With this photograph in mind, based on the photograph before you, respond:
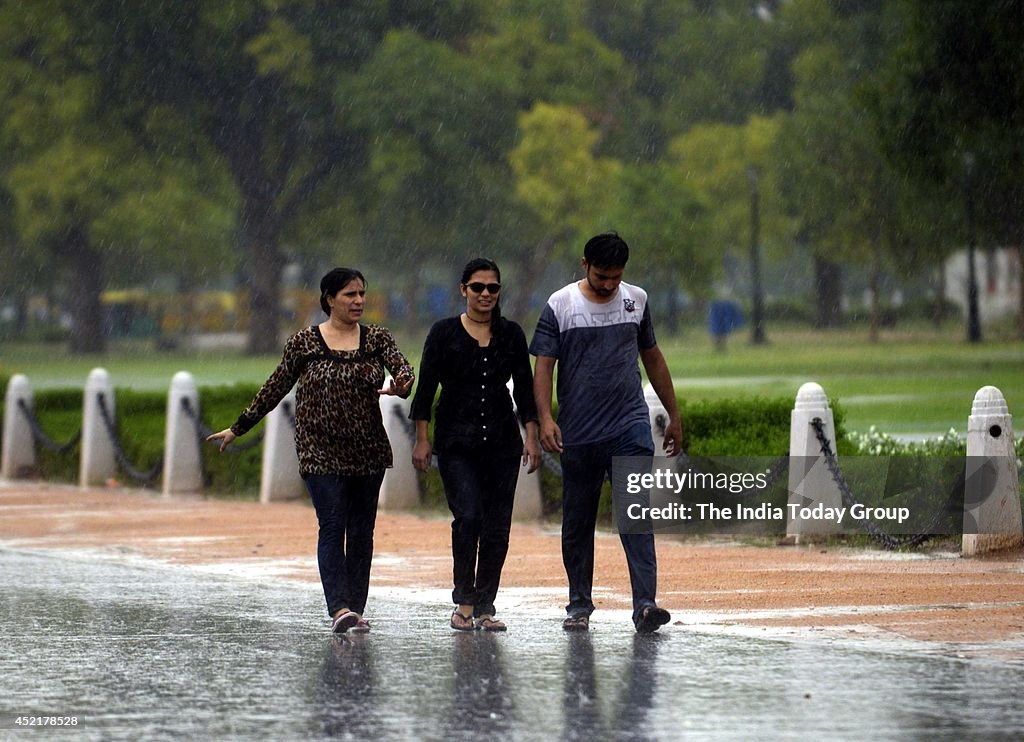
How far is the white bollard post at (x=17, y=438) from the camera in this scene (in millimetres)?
21891

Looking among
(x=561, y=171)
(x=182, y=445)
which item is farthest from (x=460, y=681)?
(x=561, y=171)

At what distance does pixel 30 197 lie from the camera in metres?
65.3

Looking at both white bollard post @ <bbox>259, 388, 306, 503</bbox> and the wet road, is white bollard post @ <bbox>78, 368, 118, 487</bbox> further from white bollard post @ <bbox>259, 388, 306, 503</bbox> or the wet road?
the wet road

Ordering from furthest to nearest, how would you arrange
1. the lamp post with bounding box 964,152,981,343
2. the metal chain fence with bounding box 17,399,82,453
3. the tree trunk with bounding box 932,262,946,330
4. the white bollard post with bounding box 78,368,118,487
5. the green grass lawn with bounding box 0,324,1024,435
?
the tree trunk with bounding box 932,262,946,330 < the lamp post with bounding box 964,152,981,343 < the green grass lawn with bounding box 0,324,1024,435 < the metal chain fence with bounding box 17,399,82,453 < the white bollard post with bounding box 78,368,118,487

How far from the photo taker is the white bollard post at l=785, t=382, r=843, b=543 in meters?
12.8

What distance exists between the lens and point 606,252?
9.02 m

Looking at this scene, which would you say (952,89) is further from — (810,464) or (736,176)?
(736,176)

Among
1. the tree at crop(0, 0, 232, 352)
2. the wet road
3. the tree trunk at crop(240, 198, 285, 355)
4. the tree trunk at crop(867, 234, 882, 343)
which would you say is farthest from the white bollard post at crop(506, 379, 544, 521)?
the tree trunk at crop(240, 198, 285, 355)

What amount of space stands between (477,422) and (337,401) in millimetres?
671

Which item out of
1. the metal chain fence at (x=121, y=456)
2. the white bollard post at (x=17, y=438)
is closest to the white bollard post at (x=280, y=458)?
the metal chain fence at (x=121, y=456)

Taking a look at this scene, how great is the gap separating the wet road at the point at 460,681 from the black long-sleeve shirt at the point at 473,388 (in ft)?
2.94

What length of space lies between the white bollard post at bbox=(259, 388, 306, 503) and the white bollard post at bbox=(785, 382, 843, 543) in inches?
231

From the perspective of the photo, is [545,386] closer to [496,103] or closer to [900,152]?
[900,152]

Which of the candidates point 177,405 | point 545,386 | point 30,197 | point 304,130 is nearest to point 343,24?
point 304,130
